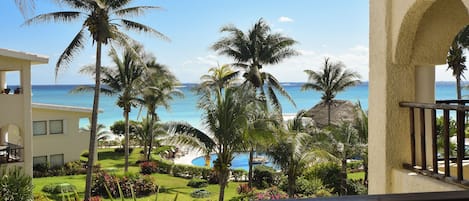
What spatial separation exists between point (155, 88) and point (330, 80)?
12.1 m

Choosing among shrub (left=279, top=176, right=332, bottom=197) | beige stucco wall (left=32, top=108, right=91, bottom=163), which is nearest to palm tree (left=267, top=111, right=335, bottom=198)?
shrub (left=279, top=176, right=332, bottom=197)

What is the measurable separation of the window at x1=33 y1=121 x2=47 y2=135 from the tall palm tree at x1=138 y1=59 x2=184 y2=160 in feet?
20.3

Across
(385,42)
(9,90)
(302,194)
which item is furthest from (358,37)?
(385,42)

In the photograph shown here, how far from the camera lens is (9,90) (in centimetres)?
1667

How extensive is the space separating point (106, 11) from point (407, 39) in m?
15.8

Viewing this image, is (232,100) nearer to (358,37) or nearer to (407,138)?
(407,138)

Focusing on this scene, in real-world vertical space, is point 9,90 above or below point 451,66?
below

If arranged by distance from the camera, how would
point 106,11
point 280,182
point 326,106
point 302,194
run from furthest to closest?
1. point 326,106
2. point 280,182
3. point 302,194
4. point 106,11

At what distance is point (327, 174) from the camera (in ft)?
74.7

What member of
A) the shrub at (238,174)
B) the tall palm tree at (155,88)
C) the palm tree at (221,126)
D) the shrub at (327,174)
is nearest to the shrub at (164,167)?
the tall palm tree at (155,88)

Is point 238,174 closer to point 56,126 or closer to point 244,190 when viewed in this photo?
point 244,190

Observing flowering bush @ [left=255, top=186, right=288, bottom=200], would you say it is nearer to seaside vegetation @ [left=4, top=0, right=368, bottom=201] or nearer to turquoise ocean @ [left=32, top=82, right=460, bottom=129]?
seaside vegetation @ [left=4, top=0, right=368, bottom=201]

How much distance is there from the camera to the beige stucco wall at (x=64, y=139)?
24.7 meters

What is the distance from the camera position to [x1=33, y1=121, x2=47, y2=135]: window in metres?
24.6
